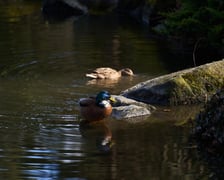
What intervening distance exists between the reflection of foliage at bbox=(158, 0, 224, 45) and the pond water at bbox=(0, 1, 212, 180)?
2.96 feet

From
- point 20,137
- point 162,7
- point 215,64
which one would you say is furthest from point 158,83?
point 162,7

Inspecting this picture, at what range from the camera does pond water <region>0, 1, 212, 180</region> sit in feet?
27.9

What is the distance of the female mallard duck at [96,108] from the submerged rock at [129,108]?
14.0 inches

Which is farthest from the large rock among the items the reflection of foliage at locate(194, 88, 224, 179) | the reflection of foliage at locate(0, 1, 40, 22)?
the reflection of foliage at locate(0, 1, 40, 22)

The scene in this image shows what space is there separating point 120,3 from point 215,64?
22.0 metres

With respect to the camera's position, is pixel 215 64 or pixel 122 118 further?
pixel 215 64

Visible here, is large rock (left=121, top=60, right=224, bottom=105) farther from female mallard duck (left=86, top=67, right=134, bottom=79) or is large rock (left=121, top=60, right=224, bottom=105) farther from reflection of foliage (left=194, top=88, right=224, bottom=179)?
reflection of foliage (left=194, top=88, right=224, bottom=179)

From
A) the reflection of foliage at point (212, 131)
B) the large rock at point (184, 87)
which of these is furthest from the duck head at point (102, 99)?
the reflection of foliage at point (212, 131)

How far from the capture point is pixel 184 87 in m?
12.4

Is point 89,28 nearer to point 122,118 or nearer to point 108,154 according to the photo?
point 122,118

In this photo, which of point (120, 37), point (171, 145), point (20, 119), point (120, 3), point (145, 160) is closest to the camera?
point (145, 160)

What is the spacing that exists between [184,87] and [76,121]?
94.6 inches

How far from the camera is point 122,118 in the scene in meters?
11.4

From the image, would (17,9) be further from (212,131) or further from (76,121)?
(212,131)
